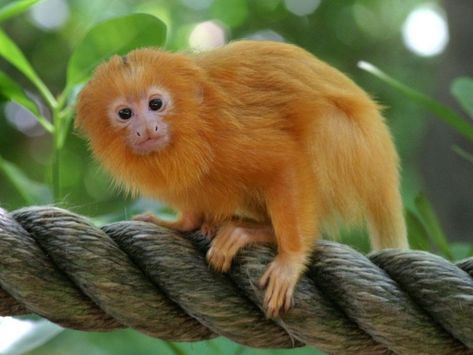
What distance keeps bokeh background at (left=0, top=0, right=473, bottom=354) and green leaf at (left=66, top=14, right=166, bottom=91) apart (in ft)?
6.11

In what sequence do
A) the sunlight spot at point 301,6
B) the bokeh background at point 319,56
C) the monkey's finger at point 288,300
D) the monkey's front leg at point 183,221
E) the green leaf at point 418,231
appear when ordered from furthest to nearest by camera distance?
the sunlight spot at point 301,6, the bokeh background at point 319,56, the green leaf at point 418,231, the monkey's front leg at point 183,221, the monkey's finger at point 288,300

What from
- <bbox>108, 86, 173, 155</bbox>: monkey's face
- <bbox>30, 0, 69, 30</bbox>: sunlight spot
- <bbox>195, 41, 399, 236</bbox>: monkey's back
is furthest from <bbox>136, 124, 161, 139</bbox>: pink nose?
<bbox>30, 0, 69, 30</bbox>: sunlight spot

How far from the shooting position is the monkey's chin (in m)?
2.25

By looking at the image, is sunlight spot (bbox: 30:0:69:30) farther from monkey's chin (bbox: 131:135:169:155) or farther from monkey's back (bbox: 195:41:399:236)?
monkey's chin (bbox: 131:135:169:155)

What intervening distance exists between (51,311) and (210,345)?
2.64 feet

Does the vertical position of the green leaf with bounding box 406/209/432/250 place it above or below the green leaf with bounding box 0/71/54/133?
below

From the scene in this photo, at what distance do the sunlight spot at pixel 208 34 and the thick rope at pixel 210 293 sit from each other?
3.54 metres

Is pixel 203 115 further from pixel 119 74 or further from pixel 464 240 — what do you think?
pixel 464 240

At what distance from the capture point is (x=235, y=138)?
2.21 meters

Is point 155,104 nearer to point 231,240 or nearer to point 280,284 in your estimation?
point 231,240

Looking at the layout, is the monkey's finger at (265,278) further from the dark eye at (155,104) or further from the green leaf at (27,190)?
the green leaf at (27,190)

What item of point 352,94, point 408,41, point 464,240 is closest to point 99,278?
point 352,94

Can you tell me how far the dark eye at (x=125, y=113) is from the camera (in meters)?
2.27

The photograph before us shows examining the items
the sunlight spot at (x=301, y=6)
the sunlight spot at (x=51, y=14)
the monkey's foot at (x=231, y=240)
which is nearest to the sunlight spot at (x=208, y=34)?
the sunlight spot at (x=301, y=6)
